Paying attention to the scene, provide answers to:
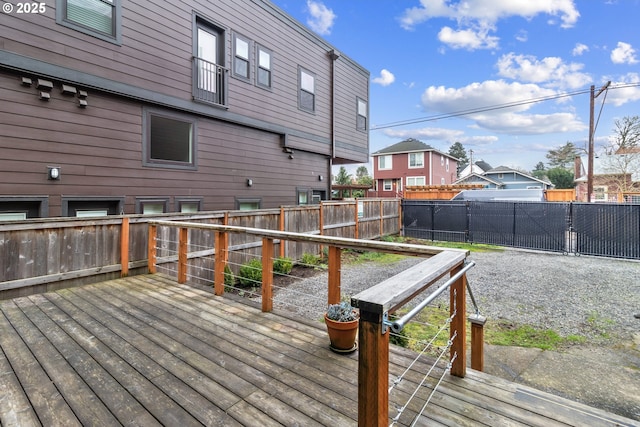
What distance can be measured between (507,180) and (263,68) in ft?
109

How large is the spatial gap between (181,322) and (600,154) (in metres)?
35.1

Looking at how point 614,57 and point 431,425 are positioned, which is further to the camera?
point 614,57

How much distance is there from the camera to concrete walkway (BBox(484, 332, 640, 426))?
273 centimetres

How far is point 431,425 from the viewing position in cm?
169

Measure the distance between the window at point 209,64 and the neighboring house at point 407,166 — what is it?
23.6 meters

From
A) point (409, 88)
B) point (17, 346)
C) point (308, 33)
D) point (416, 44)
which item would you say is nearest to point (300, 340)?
point (17, 346)

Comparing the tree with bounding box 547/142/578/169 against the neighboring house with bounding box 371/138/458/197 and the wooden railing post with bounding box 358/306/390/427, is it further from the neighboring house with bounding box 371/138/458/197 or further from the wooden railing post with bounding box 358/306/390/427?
the wooden railing post with bounding box 358/306/390/427

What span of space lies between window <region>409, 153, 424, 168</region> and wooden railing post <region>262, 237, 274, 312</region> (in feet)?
92.5

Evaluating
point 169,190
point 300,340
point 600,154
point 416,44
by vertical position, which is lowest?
point 300,340

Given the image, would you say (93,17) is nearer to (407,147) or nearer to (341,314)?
(341,314)

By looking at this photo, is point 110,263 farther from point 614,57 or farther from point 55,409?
point 614,57

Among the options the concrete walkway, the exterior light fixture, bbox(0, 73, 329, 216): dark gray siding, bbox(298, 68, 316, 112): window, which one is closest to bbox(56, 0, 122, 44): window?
bbox(0, 73, 329, 216): dark gray siding

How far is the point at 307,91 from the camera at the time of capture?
34.0 ft

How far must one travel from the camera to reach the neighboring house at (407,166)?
2892 cm
